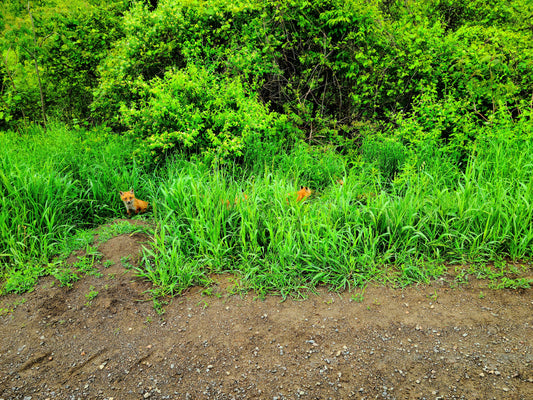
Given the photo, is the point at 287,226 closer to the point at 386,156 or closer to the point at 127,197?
A: the point at 127,197

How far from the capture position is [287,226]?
10.5ft

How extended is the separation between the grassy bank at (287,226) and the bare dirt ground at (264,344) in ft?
0.71

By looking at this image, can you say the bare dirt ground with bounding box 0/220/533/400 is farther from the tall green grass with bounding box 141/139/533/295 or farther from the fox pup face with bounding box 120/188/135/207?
the fox pup face with bounding box 120/188/135/207

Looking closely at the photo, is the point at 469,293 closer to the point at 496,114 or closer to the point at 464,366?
the point at 464,366

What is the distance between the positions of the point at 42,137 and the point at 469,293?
5.57 metres

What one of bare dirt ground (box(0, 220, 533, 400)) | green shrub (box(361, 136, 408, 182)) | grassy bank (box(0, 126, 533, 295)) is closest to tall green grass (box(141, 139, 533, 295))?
grassy bank (box(0, 126, 533, 295))

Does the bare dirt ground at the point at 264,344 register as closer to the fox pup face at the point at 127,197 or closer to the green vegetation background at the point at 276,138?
the green vegetation background at the point at 276,138

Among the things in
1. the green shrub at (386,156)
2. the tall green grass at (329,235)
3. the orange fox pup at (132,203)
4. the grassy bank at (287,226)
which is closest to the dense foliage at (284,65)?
the green shrub at (386,156)

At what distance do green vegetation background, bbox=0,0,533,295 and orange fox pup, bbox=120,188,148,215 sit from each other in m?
0.25

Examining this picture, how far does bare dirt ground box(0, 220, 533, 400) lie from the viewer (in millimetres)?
2025

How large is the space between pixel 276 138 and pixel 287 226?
6.82ft

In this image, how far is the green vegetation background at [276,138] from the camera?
120 inches

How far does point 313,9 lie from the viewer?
16.4ft

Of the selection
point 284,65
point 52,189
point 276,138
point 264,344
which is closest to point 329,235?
point 264,344
